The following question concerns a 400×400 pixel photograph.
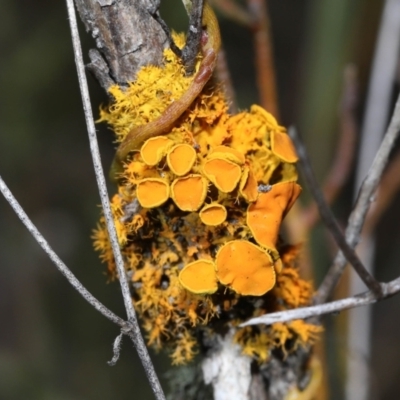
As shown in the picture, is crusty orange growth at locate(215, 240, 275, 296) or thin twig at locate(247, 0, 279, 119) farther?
thin twig at locate(247, 0, 279, 119)

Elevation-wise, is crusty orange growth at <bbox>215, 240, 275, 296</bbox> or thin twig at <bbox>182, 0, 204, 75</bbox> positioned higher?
thin twig at <bbox>182, 0, 204, 75</bbox>

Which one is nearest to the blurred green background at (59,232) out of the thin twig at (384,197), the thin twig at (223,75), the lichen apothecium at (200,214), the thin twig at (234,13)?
the thin twig at (384,197)

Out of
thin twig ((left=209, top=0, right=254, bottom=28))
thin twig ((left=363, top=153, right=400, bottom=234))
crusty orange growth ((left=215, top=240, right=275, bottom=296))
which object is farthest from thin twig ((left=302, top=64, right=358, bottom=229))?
crusty orange growth ((left=215, top=240, right=275, bottom=296))

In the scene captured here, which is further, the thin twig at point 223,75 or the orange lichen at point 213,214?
the thin twig at point 223,75

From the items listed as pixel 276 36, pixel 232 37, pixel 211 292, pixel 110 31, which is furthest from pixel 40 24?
pixel 211 292

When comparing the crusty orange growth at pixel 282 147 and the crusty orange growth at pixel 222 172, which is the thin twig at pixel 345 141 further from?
the crusty orange growth at pixel 222 172

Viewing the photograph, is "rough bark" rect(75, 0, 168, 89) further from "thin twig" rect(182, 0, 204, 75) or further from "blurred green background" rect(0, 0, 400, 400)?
"blurred green background" rect(0, 0, 400, 400)
